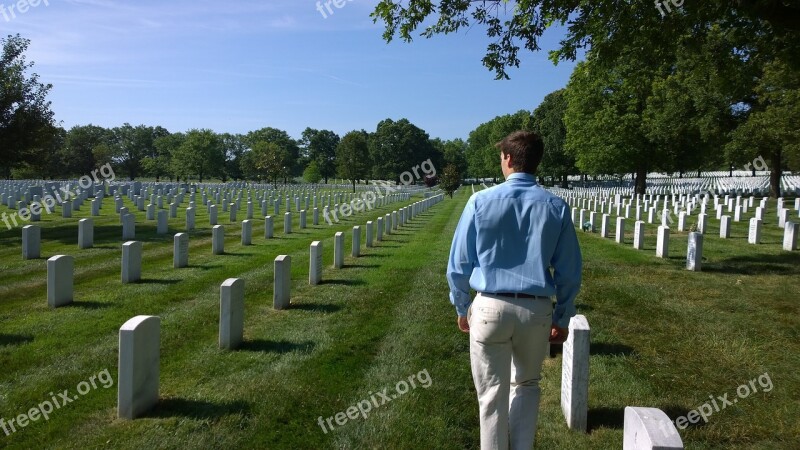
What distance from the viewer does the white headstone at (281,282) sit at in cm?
836

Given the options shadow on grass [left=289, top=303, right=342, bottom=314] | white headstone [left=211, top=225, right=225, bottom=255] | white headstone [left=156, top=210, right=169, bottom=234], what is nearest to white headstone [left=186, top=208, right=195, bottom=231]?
white headstone [left=156, top=210, right=169, bottom=234]

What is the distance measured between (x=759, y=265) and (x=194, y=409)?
1180cm

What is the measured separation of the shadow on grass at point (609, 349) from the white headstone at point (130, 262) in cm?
821

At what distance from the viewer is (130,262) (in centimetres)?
1022

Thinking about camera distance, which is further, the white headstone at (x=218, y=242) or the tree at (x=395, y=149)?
the tree at (x=395, y=149)

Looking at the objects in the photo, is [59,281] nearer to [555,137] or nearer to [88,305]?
[88,305]

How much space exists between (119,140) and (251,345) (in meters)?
112

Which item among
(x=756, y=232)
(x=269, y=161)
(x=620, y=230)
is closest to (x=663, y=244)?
(x=620, y=230)

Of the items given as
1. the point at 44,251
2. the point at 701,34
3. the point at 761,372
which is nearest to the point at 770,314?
the point at 761,372

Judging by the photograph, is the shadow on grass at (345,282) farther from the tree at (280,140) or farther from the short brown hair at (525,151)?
the tree at (280,140)

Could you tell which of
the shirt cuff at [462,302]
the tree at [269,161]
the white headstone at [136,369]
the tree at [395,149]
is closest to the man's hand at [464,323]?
the shirt cuff at [462,302]

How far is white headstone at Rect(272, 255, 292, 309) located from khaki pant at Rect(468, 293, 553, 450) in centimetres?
534

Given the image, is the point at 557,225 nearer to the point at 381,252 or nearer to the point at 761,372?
the point at 761,372

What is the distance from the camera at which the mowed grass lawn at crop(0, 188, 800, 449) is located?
14.7 feet
